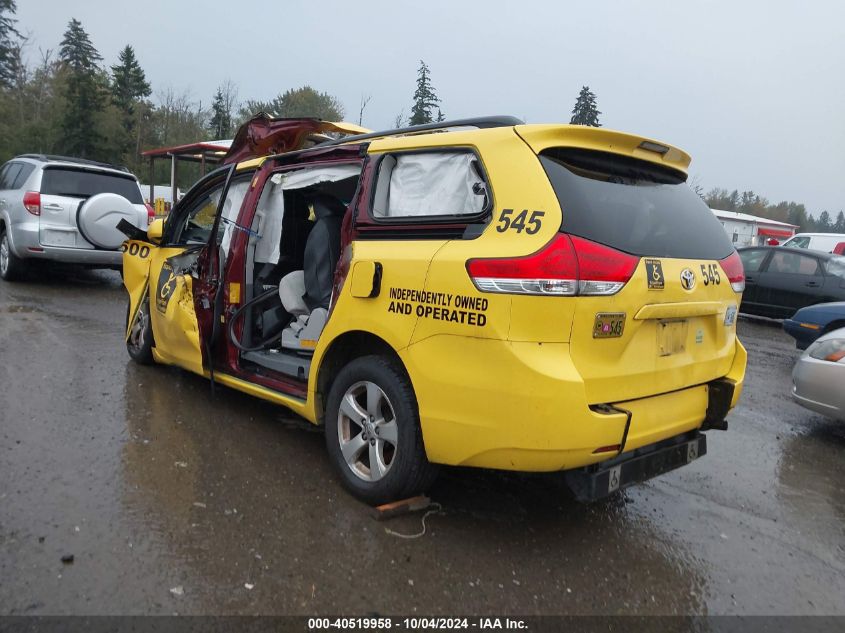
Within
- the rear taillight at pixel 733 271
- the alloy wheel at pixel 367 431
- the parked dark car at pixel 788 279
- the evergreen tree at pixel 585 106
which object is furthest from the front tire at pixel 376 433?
the evergreen tree at pixel 585 106

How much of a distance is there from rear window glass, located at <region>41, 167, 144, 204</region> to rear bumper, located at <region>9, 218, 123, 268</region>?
60 centimetres

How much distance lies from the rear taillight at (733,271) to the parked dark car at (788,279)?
28.3 feet

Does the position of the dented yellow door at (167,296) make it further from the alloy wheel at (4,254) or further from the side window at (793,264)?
the side window at (793,264)

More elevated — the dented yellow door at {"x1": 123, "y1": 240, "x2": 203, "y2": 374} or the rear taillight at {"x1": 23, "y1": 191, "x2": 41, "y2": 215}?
the rear taillight at {"x1": 23, "y1": 191, "x2": 41, "y2": 215}

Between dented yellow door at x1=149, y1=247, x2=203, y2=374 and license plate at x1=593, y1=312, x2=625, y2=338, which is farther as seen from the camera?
dented yellow door at x1=149, y1=247, x2=203, y2=374

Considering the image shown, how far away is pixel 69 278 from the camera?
10906 mm

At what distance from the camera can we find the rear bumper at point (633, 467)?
2707mm

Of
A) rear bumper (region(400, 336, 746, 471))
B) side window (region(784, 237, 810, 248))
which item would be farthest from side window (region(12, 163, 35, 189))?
side window (region(784, 237, 810, 248))

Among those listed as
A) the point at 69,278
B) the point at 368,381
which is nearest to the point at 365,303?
the point at 368,381

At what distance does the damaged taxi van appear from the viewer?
8.27 ft

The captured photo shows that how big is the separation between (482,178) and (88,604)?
2414mm

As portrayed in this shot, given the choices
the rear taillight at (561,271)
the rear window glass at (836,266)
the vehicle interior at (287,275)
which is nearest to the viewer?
the rear taillight at (561,271)

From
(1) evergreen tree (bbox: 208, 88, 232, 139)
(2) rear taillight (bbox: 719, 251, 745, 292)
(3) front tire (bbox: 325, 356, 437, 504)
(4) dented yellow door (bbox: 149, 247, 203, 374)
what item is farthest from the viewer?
(1) evergreen tree (bbox: 208, 88, 232, 139)

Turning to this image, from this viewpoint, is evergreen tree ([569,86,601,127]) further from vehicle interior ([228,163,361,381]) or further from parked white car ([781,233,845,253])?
vehicle interior ([228,163,361,381])
